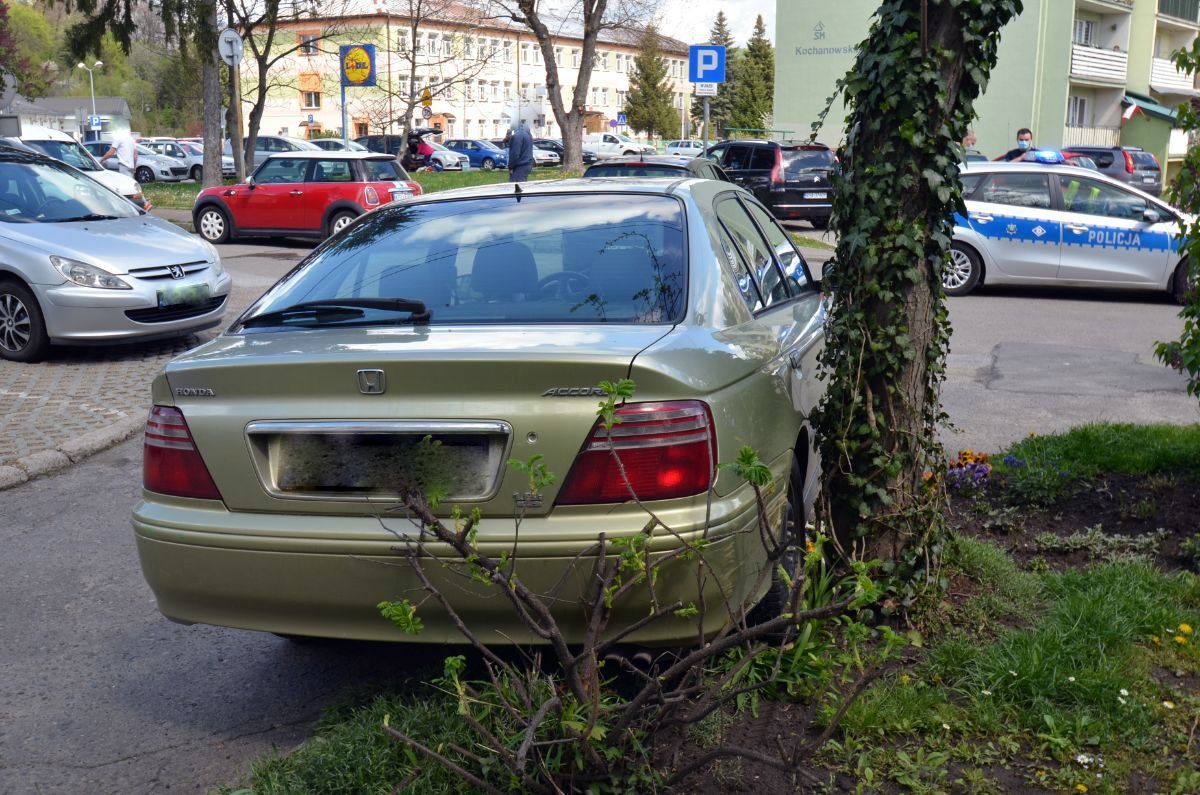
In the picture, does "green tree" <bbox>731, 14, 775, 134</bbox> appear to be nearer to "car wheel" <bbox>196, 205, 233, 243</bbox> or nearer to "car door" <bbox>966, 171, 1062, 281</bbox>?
"car wheel" <bbox>196, 205, 233, 243</bbox>

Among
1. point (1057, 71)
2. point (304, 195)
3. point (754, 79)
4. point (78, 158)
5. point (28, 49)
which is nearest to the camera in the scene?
point (304, 195)

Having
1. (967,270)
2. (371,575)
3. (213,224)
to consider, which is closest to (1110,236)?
(967,270)

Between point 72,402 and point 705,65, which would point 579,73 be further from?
point 72,402

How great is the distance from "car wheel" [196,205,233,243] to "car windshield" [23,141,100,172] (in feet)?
10.6

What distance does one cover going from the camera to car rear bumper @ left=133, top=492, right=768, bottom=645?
10.6ft

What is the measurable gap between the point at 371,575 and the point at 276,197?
17.8 metres

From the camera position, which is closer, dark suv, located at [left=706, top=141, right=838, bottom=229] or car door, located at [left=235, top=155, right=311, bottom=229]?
car door, located at [left=235, top=155, right=311, bottom=229]

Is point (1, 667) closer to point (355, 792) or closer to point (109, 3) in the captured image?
point (355, 792)

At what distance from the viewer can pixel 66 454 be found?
718 cm

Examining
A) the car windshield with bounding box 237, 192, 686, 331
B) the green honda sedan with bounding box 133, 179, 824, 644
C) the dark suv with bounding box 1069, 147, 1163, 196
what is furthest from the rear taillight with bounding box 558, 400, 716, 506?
the dark suv with bounding box 1069, 147, 1163, 196

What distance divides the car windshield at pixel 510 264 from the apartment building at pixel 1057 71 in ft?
144

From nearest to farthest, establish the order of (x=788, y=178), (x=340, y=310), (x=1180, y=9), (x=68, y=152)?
(x=340, y=310), (x=68, y=152), (x=788, y=178), (x=1180, y=9)

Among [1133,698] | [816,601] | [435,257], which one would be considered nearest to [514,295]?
[435,257]

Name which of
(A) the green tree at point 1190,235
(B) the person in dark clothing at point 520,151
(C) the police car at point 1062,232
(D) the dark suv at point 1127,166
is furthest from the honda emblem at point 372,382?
(D) the dark suv at point 1127,166
